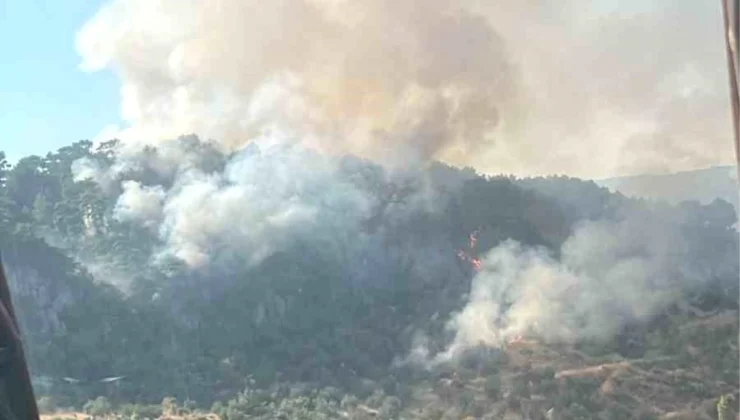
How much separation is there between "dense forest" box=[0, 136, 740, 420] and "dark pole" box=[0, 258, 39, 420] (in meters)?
10.6

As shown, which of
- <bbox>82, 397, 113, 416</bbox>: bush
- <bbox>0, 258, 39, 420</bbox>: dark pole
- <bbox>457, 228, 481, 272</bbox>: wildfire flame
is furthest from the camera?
<bbox>457, 228, 481, 272</bbox>: wildfire flame

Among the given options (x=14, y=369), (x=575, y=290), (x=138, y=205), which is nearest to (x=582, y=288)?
(x=575, y=290)

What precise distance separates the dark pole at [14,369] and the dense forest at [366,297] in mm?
10637

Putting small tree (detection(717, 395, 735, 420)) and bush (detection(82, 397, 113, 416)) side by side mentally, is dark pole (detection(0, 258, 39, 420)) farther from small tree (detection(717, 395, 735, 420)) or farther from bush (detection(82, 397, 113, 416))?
small tree (detection(717, 395, 735, 420))

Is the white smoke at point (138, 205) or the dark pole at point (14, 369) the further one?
the white smoke at point (138, 205)

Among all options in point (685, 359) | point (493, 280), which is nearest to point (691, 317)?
point (685, 359)

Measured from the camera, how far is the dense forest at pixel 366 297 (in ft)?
39.8

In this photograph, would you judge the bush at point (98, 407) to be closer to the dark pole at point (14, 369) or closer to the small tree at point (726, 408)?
the small tree at point (726, 408)

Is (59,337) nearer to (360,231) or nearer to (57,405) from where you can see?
(57,405)

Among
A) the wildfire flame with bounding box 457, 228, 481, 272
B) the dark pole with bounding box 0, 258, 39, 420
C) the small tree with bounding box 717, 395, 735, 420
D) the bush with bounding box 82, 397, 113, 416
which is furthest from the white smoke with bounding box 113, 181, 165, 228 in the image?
the dark pole with bounding box 0, 258, 39, 420

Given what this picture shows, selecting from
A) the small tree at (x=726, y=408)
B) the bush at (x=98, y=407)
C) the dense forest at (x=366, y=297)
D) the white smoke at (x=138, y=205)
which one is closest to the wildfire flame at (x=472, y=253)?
the dense forest at (x=366, y=297)

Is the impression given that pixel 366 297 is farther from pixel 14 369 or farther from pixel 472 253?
pixel 14 369

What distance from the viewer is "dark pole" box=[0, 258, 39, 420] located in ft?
4.95

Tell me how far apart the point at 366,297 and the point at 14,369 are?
11776 mm
